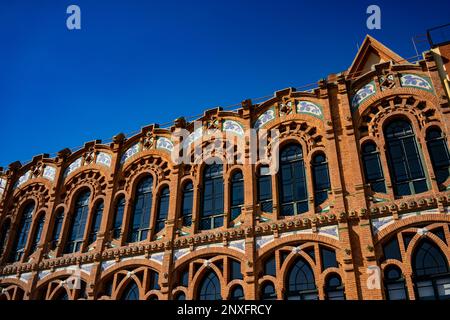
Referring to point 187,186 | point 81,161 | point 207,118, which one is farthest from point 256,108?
point 81,161

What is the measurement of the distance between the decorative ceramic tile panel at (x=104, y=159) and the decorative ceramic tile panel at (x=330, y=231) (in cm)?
1142

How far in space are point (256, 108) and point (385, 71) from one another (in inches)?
223

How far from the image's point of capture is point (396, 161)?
15906 millimetres

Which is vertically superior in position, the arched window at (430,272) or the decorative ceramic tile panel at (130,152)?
the decorative ceramic tile panel at (130,152)

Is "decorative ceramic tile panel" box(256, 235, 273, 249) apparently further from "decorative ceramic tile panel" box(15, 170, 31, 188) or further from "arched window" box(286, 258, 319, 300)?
"decorative ceramic tile panel" box(15, 170, 31, 188)

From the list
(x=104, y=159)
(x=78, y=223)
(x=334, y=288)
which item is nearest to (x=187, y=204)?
(x=104, y=159)

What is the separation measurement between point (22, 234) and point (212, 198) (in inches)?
443

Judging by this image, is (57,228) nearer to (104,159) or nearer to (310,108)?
(104,159)

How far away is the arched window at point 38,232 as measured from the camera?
21234 millimetres

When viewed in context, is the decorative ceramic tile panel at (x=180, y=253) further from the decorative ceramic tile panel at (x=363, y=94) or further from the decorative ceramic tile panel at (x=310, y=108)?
the decorative ceramic tile panel at (x=363, y=94)

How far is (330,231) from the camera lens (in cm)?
1516

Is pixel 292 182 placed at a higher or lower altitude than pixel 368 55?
lower

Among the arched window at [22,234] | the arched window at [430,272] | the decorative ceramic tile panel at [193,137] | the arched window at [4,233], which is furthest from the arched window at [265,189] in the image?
the arched window at [4,233]

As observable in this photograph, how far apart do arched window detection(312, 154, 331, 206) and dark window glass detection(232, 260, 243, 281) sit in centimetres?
386
